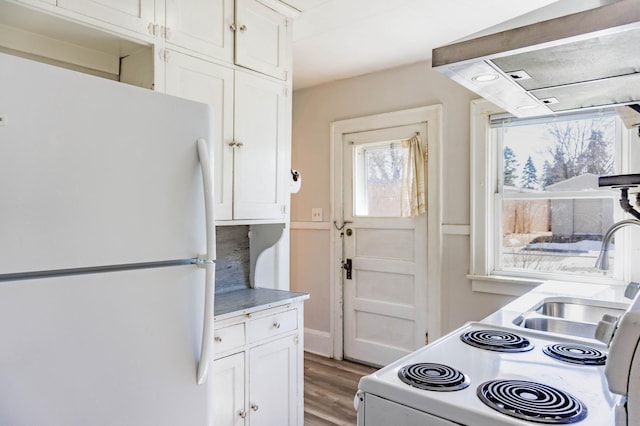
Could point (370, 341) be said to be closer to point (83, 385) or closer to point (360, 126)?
point (360, 126)

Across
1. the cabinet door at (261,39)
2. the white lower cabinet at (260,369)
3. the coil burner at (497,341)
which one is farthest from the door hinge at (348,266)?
the coil burner at (497,341)

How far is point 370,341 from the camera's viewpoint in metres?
3.50

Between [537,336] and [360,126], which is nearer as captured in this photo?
[537,336]

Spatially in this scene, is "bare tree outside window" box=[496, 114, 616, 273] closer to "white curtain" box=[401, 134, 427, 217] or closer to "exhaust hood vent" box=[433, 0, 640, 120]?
"white curtain" box=[401, 134, 427, 217]

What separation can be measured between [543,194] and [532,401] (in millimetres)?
2227

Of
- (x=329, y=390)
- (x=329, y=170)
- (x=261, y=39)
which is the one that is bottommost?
(x=329, y=390)

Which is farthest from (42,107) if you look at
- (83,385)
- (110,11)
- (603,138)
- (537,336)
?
(603,138)

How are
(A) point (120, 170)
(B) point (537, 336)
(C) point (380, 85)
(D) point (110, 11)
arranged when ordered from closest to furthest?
(A) point (120, 170) < (B) point (537, 336) < (D) point (110, 11) < (C) point (380, 85)

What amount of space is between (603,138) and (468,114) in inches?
33.1

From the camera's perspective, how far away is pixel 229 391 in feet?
6.23

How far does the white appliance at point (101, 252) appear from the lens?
3.22 ft

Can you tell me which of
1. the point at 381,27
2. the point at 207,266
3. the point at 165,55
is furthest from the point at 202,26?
the point at 207,266

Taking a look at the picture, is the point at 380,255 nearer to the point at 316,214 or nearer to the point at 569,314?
the point at 316,214

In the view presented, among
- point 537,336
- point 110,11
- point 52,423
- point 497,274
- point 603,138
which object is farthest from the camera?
point 497,274
